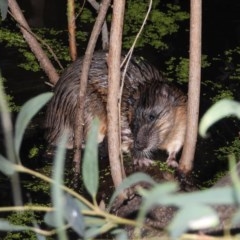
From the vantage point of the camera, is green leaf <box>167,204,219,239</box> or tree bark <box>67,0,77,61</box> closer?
green leaf <box>167,204,219,239</box>

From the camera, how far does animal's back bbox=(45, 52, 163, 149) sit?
4676mm

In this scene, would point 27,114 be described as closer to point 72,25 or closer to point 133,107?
point 133,107

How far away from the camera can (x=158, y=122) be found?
4582 mm

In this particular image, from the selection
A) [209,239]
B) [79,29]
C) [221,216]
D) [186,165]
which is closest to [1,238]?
[186,165]

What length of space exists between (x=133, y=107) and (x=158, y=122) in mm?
180

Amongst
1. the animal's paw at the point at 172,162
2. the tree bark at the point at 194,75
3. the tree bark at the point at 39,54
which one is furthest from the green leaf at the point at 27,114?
the tree bark at the point at 39,54

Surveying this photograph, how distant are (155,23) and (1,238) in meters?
3.56

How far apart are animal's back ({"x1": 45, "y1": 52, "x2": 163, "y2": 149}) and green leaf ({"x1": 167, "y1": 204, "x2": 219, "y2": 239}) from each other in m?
3.56

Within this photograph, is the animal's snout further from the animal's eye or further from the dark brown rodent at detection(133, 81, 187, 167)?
the animal's eye

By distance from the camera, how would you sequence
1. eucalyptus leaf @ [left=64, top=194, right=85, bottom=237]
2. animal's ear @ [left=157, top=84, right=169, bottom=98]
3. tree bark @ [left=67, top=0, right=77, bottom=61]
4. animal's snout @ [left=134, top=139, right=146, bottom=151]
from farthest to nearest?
tree bark @ [left=67, top=0, right=77, bottom=61] → animal's ear @ [left=157, top=84, right=169, bottom=98] → animal's snout @ [left=134, top=139, right=146, bottom=151] → eucalyptus leaf @ [left=64, top=194, right=85, bottom=237]

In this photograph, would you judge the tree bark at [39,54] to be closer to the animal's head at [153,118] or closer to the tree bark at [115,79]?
the animal's head at [153,118]

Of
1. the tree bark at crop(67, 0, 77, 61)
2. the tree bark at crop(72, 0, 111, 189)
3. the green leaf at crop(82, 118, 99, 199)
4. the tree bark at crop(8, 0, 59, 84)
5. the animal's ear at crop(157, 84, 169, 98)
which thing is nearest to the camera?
the green leaf at crop(82, 118, 99, 199)

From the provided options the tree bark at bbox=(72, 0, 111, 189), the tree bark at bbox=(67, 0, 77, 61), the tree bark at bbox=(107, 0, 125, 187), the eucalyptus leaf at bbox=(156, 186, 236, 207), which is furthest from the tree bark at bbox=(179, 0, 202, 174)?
the eucalyptus leaf at bbox=(156, 186, 236, 207)

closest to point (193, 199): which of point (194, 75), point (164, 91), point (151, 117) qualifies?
point (194, 75)
